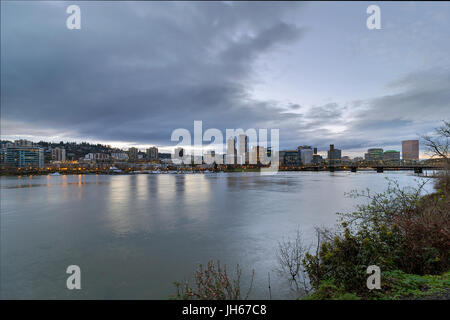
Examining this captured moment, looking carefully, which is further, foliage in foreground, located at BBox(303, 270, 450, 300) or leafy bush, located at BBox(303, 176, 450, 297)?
leafy bush, located at BBox(303, 176, 450, 297)

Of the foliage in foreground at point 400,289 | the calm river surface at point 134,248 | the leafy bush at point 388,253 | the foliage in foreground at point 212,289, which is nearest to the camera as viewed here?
the foliage in foreground at point 400,289

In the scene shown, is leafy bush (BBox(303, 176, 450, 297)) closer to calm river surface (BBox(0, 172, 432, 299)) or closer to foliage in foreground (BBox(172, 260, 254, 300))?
calm river surface (BBox(0, 172, 432, 299))

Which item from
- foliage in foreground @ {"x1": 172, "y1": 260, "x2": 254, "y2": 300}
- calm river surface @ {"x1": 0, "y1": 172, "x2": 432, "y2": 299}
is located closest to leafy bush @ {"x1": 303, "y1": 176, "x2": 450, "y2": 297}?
calm river surface @ {"x1": 0, "y1": 172, "x2": 432, "y2": 299}

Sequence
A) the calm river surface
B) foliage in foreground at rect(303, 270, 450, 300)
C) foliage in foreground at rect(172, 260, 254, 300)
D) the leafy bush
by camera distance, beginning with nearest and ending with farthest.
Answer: foliage in foreground at rect(303, 270, 450, 300), foliage in foreground at rect(172, 260, 254, 300), the leafy bush, the calm river surface

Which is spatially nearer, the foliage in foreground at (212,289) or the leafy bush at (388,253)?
the foliage in foreground at (212,289)

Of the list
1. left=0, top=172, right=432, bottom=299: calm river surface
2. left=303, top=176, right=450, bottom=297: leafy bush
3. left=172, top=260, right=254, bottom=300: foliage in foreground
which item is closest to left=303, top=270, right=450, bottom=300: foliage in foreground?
left=303, top=176, right=450, bottom=297: leafy bush

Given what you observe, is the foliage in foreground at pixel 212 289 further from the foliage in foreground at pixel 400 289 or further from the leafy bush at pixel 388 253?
the leafy bush at pixel 388 253

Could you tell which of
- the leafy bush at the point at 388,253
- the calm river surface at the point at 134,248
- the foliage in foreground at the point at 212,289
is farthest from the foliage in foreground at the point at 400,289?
the foliage in foreground at the point at 212,289

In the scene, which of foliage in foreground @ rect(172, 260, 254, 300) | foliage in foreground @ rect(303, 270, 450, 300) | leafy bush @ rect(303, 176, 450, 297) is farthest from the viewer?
leafy bush @ rect(303, 176, 450, 297)

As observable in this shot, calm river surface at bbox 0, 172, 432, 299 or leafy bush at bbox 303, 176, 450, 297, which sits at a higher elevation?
leafy bush at bbox 303, 176, 450, 297

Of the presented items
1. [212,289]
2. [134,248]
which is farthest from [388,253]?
[134,248]

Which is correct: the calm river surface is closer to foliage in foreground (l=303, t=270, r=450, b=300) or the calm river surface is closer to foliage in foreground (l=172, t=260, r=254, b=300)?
foliage in foreground (l=172, t=260, r=254, b=300)

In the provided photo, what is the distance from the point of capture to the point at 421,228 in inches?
312

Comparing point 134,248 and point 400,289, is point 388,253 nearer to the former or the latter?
point 400,289
